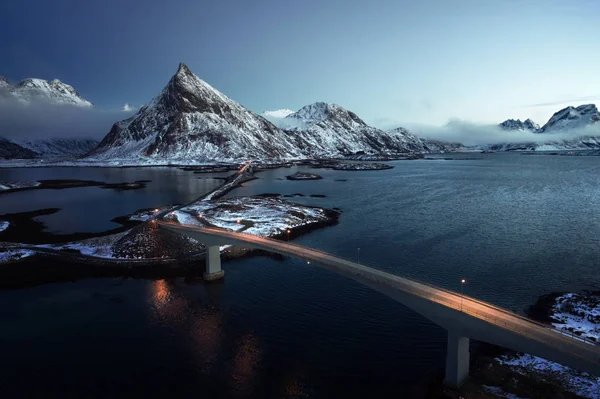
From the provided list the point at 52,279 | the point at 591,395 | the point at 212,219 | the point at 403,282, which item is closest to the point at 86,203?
the point at 212,219

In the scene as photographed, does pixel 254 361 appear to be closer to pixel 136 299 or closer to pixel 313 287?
pixel 313 287

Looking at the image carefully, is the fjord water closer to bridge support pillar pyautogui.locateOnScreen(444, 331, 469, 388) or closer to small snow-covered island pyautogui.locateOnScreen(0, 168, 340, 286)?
bridge support pillar pyautogui.locateOnScreen(444, 331, 469, 388)

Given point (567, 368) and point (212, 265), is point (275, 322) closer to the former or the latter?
point (212, 265)

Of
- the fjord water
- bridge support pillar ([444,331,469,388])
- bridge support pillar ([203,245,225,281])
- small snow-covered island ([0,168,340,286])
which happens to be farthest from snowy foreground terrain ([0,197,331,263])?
bridge support pillar ([444,331,469,388])

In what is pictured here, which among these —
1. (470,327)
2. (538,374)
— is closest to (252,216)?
(470,327)

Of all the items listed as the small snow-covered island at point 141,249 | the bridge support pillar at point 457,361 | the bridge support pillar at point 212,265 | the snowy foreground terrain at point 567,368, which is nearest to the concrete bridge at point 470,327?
the bridge support pillar at point 457,361

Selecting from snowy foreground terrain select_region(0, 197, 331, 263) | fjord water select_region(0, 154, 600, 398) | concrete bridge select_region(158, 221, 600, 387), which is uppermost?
concrete bridge select_region(158, 221, 600, 387)

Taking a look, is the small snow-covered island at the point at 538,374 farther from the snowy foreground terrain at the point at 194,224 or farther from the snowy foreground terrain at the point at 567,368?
the snowy foreground terrain at the point at 194,224
